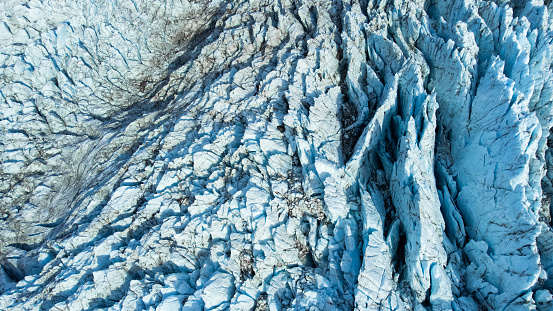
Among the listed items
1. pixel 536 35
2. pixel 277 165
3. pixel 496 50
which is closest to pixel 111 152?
pixel 277 165

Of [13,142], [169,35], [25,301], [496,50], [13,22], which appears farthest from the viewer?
[169,35]

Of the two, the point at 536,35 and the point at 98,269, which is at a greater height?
the point at 536,35

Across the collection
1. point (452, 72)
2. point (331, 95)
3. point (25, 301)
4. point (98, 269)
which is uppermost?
point (452, 72)

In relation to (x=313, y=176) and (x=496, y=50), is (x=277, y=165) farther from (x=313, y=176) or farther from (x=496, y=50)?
(x=496, y=50)

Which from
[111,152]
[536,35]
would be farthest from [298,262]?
[536,35]

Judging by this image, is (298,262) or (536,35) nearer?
(298,262)

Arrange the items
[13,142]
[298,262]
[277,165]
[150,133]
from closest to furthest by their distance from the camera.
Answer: [298,262]
[277,165]
[150,133]
[13,142]
